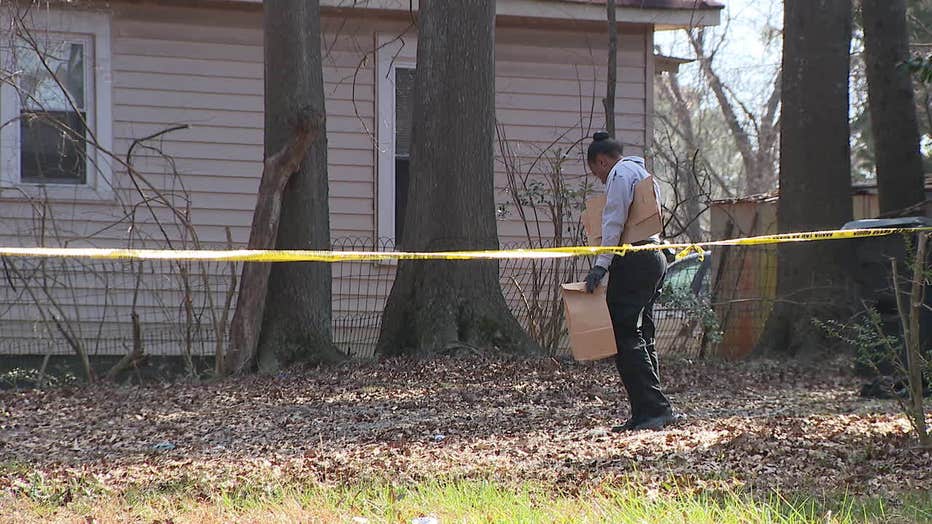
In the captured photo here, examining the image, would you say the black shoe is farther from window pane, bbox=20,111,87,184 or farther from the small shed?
window pane, bbox=20,111,87,184

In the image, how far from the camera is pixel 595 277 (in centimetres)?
667

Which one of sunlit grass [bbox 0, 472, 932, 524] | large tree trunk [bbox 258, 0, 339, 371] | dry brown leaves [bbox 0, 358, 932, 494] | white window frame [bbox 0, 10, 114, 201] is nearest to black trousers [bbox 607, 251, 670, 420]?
dry brown leaves [bbox 0, 358, 932, 494]

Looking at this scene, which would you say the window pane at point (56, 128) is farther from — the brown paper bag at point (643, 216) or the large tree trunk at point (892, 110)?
the large tree trunk at point (892, 110)

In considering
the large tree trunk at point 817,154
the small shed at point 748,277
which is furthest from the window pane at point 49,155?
the large tree trunk at point 817,154

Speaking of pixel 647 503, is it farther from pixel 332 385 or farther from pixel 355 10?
pixel 355 10

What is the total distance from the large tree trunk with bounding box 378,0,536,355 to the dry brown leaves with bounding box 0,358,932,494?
1.78ft

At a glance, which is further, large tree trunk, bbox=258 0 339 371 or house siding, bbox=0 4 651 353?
house siding, bbox=0 4 651 353

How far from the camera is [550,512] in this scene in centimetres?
482

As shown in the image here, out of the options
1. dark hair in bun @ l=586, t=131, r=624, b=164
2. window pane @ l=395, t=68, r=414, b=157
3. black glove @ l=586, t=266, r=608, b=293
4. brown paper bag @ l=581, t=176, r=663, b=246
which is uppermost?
window pane @ l=395, t=68, r=414, b=157

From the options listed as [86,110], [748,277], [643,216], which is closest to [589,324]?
[643,216]

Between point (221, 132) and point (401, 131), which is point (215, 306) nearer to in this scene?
point (221, 132)

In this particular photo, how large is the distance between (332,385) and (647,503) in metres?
4.94

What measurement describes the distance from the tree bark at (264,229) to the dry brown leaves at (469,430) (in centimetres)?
47

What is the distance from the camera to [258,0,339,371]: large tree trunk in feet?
34.0
